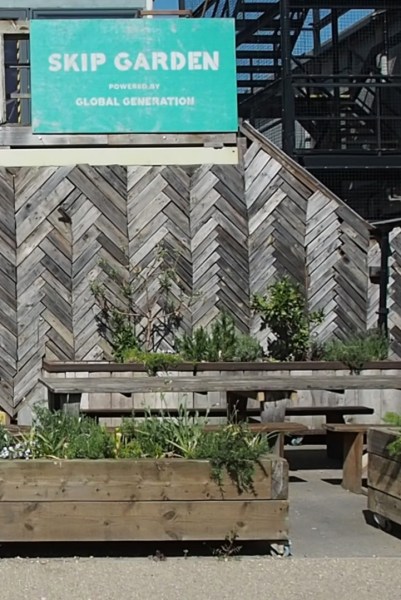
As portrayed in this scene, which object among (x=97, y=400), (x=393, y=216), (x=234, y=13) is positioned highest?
(x=234, y=13)

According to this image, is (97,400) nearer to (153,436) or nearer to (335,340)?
(335,340)

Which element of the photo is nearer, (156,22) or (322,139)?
(156,22)

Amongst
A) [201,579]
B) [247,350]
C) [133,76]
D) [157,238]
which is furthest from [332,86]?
[201,579]

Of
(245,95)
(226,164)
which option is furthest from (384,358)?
(245,95)

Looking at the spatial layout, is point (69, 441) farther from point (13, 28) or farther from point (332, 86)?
point (332, 86)

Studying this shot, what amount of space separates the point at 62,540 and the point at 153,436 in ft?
2.91

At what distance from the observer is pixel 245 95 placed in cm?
1552

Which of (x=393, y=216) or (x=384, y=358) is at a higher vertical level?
(x=393, y=216)

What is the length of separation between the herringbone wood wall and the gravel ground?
4.86 meters

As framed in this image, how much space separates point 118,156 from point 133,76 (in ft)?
3.12

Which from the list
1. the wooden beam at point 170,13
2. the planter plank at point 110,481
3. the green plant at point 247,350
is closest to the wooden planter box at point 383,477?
the planter plank at point 110,481

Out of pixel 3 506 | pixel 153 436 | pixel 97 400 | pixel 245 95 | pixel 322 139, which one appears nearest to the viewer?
pixel 3 506

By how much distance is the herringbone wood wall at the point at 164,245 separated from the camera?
10422 millimetres

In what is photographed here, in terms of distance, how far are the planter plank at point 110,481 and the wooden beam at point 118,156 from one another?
18.3 ft
